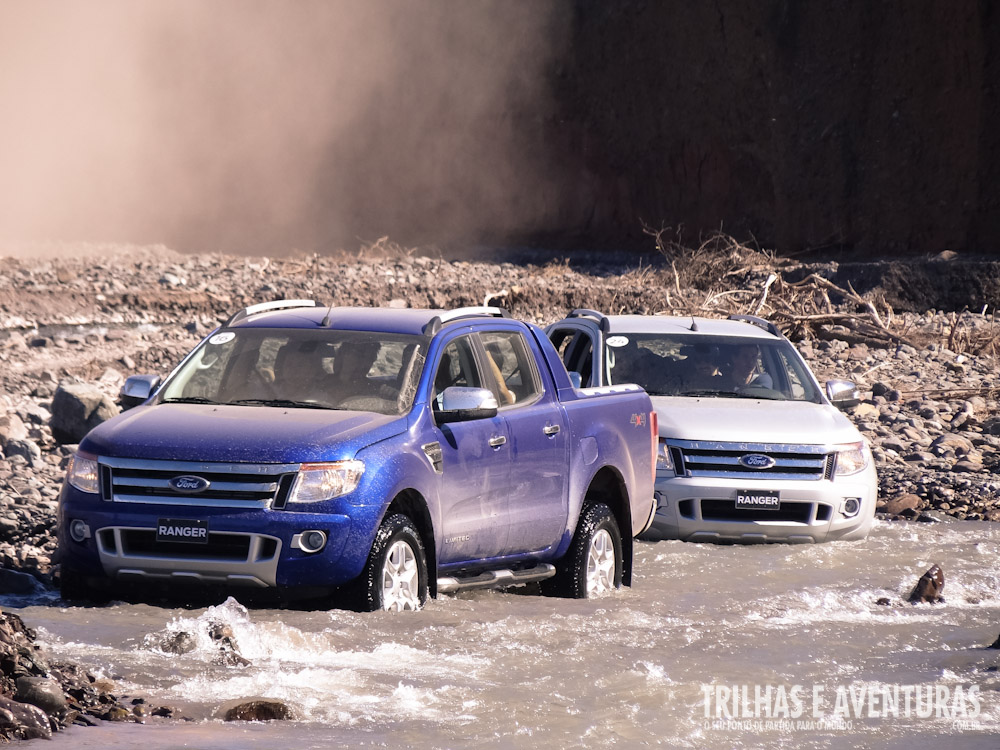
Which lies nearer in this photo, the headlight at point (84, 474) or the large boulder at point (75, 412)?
the headlight at point (84, 474)

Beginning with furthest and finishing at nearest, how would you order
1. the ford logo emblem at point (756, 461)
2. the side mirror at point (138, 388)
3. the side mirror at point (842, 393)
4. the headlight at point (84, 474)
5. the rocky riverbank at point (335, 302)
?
the rocky riverbank at point (335, 302), the side mirror at point (842, 393), the ford logo emblem at point (756, 461), the side mirror at point (138, 388), the headlight at point (84, 474)

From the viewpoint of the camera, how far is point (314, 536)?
7.95m

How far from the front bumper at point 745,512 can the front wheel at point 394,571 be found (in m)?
3.83

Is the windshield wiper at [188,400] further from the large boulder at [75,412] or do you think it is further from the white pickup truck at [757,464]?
the large boulder at [75,412]

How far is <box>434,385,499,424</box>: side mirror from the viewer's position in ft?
28.7

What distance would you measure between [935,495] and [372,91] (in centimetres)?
5161

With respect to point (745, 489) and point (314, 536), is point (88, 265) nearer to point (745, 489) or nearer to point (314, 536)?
point (745, 489)

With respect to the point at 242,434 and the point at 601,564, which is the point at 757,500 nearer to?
the point at 601,564

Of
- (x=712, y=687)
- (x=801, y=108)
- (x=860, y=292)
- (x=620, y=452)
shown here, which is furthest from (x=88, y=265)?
(x=712, y=687)

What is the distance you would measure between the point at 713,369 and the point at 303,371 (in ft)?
18.8

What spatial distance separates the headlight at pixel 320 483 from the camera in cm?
798

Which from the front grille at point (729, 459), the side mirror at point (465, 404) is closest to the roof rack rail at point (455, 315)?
the side mirror at point (465, 404)

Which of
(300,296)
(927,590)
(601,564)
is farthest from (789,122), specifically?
(601,564)

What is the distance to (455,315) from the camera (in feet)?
31.9
